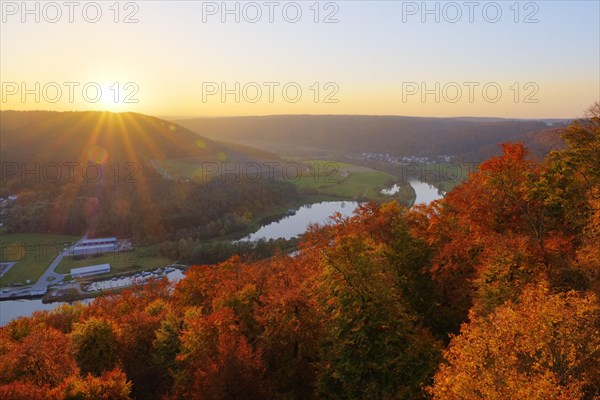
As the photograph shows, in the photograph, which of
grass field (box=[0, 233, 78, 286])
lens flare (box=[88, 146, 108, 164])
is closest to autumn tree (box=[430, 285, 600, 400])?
grass field (box=[0, 233, 78, 286])

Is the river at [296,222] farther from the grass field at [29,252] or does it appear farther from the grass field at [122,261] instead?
the grass field at [29,252]

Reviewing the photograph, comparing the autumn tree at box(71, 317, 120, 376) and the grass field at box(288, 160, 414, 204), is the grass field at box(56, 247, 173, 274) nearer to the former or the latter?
the autumn tree at box(71, 317, 120, 376)

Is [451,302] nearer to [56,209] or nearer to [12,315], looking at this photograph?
[12,315]

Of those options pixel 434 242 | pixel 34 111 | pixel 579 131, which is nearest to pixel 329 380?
pixel 434 242

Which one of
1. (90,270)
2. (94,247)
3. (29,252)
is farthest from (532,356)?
(29,252)

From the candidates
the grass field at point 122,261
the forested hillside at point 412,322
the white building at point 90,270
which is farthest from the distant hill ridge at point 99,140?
the forested hillside at point 412,322
